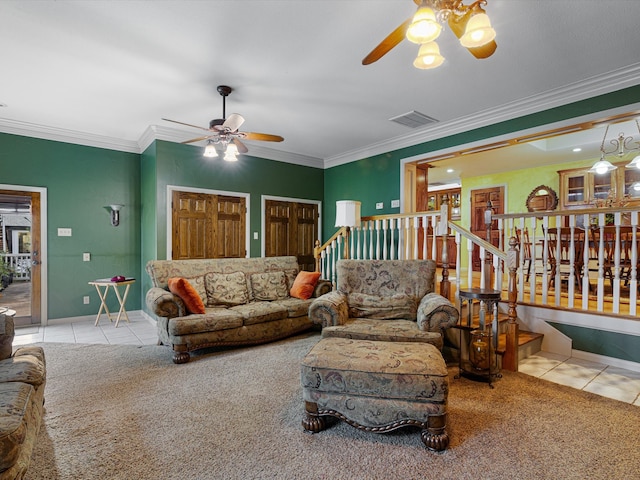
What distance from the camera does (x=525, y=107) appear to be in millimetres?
4066

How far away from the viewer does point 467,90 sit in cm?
377

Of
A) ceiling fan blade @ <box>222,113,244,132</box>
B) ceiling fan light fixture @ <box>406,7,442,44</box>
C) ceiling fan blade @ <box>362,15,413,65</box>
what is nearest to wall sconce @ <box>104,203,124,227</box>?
ceiling fan blade @ <box>222,113,244,132</box>

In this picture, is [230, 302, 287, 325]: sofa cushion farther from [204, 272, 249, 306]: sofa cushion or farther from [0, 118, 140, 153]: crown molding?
[0, 118, 140, 153]: crown molding

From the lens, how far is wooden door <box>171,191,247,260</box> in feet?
17.1

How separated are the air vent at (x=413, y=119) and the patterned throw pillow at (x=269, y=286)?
2629 millimetres

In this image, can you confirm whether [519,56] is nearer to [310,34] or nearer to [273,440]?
[310,34]

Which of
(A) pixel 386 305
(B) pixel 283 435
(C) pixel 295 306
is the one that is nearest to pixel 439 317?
(A) pixel 386 305

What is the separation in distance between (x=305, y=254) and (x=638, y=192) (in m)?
6.37

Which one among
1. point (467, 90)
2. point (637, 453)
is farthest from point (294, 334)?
point (467, 90)

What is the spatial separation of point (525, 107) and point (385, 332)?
127 inches

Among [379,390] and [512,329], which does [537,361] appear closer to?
[512,329]

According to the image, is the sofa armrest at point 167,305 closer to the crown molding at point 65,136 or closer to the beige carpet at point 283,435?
the beige carpet at point 283,435

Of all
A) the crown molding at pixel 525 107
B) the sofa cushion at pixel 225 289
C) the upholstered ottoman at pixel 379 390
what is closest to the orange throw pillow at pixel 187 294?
the sofa cushion at pixel 225 289

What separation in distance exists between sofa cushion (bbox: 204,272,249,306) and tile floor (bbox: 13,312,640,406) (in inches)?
36.1
